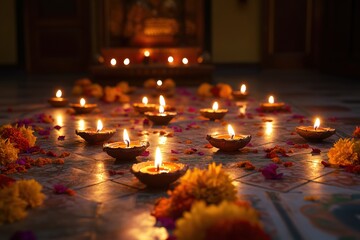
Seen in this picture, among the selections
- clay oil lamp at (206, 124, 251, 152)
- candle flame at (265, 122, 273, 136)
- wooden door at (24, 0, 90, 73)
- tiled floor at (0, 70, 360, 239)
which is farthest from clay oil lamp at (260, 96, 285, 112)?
wooden door at (24, 0, 90, 73)

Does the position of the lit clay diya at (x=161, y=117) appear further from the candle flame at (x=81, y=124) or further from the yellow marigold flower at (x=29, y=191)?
the yellow marigold flower at (x=29, y=191)

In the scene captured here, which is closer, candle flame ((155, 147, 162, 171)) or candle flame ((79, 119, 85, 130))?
candle flame ((155, 147, 162, 171))

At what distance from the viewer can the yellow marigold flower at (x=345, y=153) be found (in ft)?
9.05

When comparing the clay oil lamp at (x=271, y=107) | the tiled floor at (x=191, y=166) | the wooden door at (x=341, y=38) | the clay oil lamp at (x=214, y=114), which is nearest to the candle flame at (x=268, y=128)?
the tiled floor at (x=191, y=166)

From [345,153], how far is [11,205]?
68.2 inches

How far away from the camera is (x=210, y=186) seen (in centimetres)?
201

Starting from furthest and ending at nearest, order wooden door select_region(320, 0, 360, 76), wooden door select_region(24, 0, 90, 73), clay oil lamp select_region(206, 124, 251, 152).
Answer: wooden door select_region(24, 0, 90, 73) → wooden door select_region(320, 0, 360, 76) → clay oil lamp select_region(206, 124, 251, 152)

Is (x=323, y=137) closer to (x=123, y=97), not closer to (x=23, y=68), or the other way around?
(x=123, y=97)

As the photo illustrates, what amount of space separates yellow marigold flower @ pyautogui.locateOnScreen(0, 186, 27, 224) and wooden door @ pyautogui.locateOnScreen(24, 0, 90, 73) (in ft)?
30.8

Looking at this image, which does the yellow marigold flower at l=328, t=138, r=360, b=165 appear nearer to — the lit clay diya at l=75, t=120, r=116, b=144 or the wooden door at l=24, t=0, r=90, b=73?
the lit clay diya at l=75, t=120, r=116, b=144

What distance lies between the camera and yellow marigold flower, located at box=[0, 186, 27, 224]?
196 centimetres

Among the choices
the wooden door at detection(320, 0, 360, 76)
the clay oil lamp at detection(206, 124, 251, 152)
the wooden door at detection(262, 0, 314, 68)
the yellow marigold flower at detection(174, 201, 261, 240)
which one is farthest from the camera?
the wooden door at detection(262, 0, 314, 68)

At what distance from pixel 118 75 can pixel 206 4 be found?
4.27 meters

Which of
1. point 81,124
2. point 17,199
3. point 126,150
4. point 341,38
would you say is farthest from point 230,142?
point 341,38
